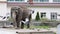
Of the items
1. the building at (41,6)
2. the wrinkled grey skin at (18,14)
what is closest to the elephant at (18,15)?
the wrinkled grey skin at (18,14)

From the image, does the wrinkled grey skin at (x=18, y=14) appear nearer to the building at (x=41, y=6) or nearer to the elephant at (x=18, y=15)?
the elephant at (x=18, y=15)

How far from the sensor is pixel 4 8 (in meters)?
22.1

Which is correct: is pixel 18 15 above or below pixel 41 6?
above

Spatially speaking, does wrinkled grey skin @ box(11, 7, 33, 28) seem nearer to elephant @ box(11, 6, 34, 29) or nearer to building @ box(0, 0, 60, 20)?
elephant @ box(11, 6, 34, 29)

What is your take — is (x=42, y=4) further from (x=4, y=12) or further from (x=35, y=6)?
(x=4, y=12)

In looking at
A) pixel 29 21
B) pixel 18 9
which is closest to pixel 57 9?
pixel 29 21

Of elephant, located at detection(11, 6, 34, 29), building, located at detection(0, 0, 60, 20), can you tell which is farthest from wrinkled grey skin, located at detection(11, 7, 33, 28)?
building, located at detection(0, 0, 60, 20)

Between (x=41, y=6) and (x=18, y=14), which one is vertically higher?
(x=18, y=14)

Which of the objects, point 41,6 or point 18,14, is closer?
point 18,14

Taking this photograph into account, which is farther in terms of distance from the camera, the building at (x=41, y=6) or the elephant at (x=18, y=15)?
the building at (x=41, y=6)

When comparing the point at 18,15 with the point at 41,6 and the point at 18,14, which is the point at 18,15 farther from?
the point at 41,6

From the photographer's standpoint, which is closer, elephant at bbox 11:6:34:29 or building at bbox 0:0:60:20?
elephant at bbox 11:6:34:29

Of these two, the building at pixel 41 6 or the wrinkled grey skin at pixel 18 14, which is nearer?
the wrinkled grey skin at pixel 18 14

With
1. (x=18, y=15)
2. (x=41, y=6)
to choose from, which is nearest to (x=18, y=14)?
(x=18, y=15)
